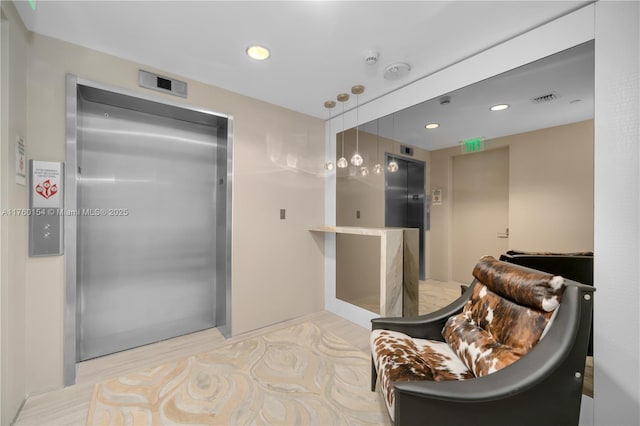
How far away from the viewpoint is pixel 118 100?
7.41 feet

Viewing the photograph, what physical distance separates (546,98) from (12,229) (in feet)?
11.6

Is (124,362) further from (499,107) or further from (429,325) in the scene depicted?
(499,107)

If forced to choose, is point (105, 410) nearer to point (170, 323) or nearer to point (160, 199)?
point (170, 323)

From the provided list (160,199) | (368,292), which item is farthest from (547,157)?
(160,199)

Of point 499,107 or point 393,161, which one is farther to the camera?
point 393,161

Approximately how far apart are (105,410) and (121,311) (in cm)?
94

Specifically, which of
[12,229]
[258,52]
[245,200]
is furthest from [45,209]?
[258,52]

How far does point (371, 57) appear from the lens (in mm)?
2100

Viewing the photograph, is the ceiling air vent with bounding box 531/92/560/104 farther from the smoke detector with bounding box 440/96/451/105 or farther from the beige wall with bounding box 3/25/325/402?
the beige wall with bounding box 3/25/325/402

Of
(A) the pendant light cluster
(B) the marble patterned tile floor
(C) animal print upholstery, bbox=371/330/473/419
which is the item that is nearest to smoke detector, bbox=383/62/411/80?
(A) the pendant light cluster

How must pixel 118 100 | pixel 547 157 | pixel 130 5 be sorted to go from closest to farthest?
1. pixel 130 5
2. pixel 547 157
3. pixel 118 100

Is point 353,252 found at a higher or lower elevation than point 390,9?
lower

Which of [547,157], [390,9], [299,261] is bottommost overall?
[299,261]

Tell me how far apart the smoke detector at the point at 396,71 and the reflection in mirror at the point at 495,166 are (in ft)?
1.14
